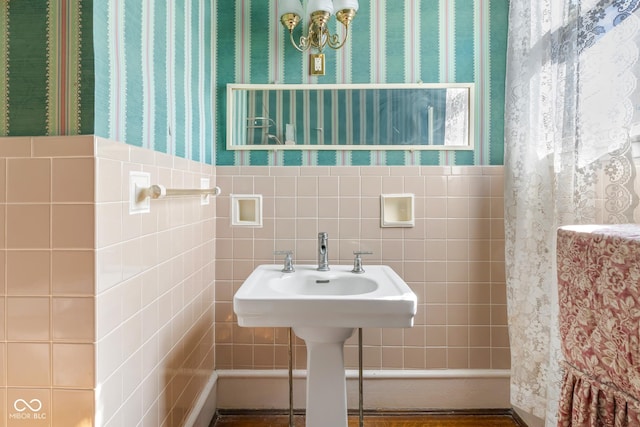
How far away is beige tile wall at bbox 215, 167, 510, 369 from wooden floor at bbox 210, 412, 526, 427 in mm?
220

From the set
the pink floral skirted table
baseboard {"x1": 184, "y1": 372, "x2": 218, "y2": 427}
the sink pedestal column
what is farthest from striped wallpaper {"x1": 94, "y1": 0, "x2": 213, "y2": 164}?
the pink floral skirted table

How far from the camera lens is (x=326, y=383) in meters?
1.27

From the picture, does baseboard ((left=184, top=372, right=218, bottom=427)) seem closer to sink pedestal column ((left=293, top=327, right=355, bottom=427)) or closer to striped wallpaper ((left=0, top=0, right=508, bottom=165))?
sink pedestal column ((left=293, top=327, right=355, bottom=427))

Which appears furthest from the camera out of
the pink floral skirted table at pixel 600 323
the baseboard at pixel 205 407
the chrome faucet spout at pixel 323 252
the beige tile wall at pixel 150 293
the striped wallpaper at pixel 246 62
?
the chrome faucet spout at pixel 323 252

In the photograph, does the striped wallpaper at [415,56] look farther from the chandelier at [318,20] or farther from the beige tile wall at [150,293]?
the beige tile wall at [150,293]

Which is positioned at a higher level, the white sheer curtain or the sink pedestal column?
the white sheer curtain

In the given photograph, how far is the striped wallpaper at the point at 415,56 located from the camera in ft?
5.39

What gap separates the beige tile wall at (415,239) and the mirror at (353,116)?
0.41 feet

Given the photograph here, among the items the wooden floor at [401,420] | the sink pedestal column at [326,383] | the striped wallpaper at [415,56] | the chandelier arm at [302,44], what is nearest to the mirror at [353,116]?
the striped wallpaper at [415,56]

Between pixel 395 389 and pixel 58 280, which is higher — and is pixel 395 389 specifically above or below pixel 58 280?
below

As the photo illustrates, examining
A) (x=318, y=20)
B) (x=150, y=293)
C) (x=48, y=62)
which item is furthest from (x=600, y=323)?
(x=318, y=20)

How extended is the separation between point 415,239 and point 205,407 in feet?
3.80

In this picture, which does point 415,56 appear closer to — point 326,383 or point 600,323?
point 600,323

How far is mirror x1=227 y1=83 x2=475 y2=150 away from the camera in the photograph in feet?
5.37
